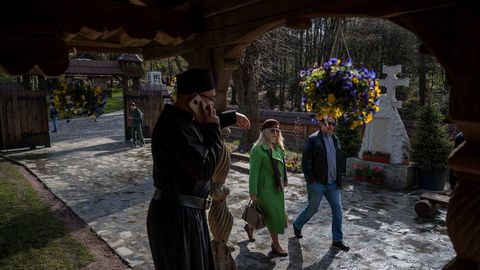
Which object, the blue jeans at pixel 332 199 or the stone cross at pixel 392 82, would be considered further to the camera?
the stone cross at pixel 392 82

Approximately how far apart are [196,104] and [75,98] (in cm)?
348

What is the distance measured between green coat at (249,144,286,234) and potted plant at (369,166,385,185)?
16.2 feet

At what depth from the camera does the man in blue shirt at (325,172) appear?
5.24m

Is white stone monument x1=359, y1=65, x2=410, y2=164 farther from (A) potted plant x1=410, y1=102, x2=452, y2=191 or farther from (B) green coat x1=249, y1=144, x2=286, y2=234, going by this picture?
(B) green coat x1=249, y1=144, x2=286, y2=234

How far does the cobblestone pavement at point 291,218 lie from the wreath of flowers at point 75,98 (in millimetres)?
2060

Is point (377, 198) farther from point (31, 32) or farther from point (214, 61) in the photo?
point (31, 32)

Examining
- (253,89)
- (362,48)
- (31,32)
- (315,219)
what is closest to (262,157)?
(315,219)

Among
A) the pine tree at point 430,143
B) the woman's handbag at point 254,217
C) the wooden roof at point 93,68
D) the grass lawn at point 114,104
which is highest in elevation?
the wooden roof at point 93,68

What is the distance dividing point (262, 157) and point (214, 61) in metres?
1.68

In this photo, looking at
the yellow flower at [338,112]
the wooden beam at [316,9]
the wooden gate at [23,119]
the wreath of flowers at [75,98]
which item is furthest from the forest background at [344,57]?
the yellow flower at [338,112]

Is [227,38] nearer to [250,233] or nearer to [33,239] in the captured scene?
[250,233]

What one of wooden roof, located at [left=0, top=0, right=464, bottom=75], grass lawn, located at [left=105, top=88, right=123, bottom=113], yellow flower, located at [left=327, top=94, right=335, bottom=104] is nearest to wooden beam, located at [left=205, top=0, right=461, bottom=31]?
wooden roof, located at [left=0, top=0, right=464, bottom=75]

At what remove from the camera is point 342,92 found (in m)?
3.59

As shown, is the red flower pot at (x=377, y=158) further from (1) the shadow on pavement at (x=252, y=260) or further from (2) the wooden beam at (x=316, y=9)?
(2) the wooden beam at (x=316, y=9)
